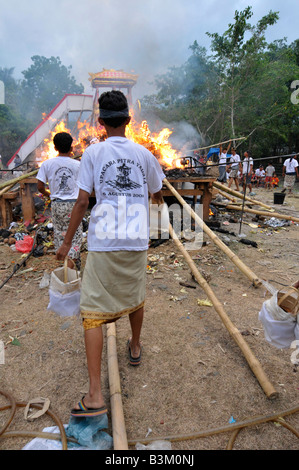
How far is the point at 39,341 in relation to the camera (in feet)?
9.89

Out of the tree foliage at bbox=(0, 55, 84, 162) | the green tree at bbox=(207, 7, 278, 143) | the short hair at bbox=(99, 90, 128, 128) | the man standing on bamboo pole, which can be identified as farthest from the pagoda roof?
the tree foliage at bbox=(0, 55, 84, 162)

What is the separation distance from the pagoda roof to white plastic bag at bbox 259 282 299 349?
51.8ft

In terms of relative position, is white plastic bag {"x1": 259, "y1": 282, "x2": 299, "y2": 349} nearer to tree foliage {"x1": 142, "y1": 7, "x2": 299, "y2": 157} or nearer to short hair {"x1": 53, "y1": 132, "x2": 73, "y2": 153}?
short hair {"x1": 53, "y1": 132, "x2": 73, "y2": 153}

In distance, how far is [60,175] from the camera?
3.65 m

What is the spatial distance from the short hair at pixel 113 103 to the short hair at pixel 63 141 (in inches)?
64.9

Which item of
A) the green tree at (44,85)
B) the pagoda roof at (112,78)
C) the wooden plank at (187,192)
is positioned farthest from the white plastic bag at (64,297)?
the green tree at (44,85)

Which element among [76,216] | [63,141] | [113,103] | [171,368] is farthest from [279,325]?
[63,141]

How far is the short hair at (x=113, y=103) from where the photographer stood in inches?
81.9

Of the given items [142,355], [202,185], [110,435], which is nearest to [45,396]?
[110,435]

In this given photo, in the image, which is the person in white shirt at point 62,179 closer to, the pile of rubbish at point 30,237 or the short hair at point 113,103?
the short hair at point 113,103

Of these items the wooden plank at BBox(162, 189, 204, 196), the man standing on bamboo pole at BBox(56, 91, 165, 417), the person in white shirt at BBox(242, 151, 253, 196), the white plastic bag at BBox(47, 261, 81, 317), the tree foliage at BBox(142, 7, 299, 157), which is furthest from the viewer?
the tree foliage at BBox(142, 7, 299, 157)

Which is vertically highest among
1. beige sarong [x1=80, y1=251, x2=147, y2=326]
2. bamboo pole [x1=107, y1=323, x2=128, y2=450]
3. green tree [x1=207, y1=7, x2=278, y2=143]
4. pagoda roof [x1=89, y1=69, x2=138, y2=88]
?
green tree [x1=207, y1=7, x2=278, y2=143]

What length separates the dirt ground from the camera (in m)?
2.04

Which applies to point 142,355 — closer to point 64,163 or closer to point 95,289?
point 95,289
